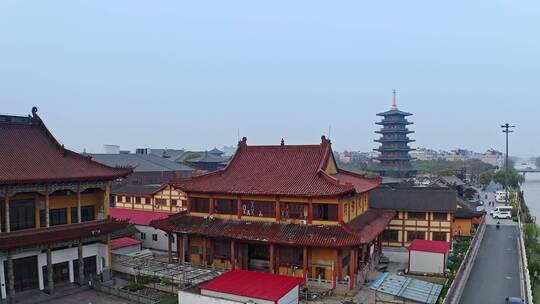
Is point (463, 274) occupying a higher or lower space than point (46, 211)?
lower

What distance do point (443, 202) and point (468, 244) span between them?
478 cm

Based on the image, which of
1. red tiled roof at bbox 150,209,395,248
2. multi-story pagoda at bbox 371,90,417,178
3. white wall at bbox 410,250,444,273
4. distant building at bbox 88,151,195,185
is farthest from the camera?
multi-story pagoda at bbox 371,90,417,178

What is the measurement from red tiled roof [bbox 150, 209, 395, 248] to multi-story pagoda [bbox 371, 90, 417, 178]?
246 ft

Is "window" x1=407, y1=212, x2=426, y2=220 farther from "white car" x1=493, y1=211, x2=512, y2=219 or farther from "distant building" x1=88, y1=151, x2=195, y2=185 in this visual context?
"distant building" x1=88, y1=151, x2=195, y2=185

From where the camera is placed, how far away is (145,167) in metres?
76.1

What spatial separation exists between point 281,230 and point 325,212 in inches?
137

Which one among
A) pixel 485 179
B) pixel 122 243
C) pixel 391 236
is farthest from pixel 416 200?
pixel 485 179

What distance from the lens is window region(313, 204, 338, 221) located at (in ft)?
100

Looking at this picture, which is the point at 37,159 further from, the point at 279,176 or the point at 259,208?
the point at 279,176

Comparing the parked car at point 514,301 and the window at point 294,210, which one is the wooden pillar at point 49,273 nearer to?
the window at point 294,210

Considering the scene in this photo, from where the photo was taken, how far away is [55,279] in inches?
1184

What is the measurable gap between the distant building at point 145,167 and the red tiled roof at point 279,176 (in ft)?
112

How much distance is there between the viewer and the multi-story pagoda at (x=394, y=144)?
355 feet

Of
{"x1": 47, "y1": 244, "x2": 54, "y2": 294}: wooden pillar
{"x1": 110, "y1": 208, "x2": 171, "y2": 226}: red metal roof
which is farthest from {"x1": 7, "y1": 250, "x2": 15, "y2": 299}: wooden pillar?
{"x1": 110, "y1": 208, "x2": 171, "y2": 226}: red metal roof
